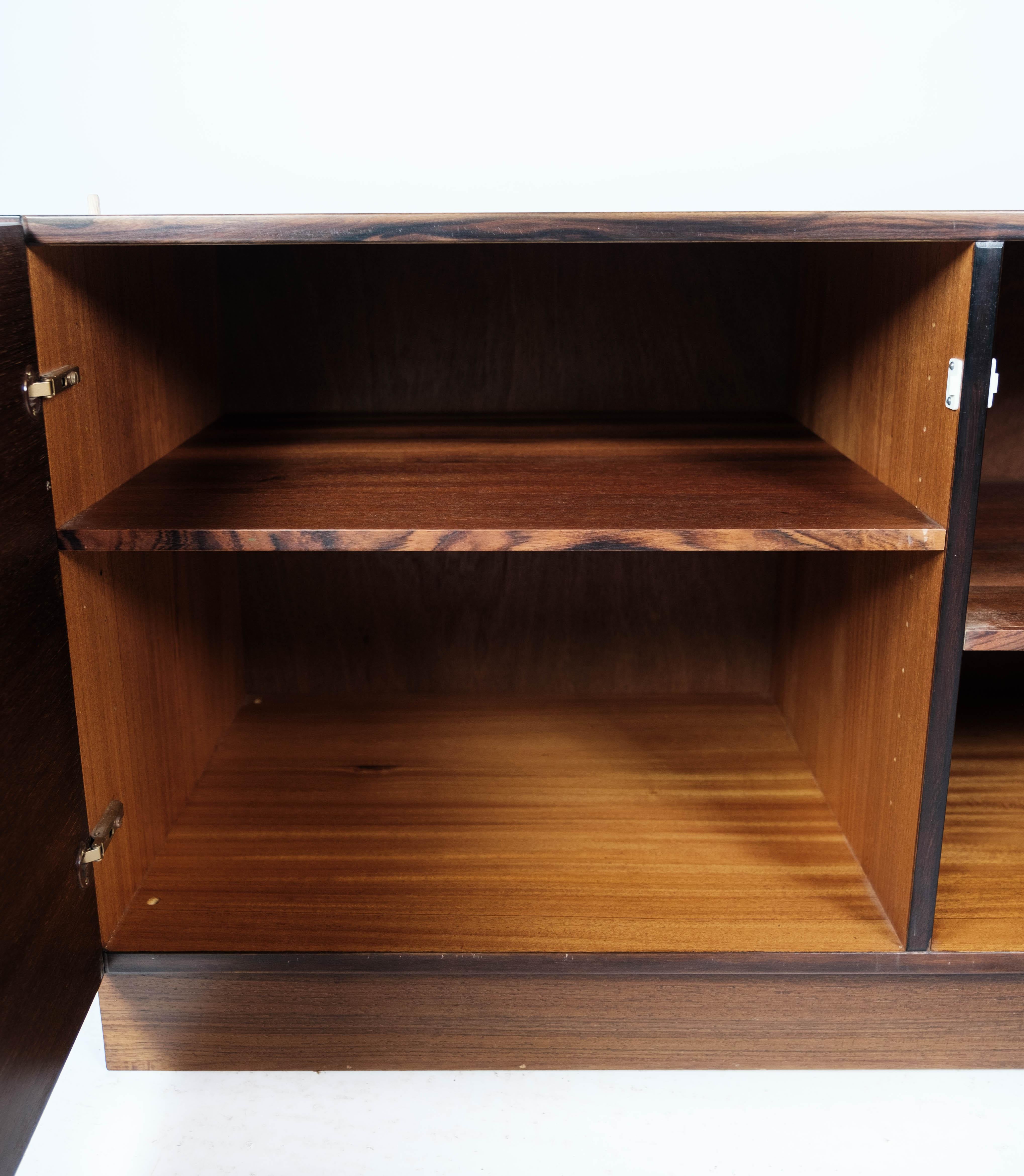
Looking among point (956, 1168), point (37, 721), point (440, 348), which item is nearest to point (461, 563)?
point (440, 348)

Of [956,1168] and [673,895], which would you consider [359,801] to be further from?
[956,1168]

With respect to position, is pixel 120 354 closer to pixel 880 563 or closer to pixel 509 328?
pixel 509 328

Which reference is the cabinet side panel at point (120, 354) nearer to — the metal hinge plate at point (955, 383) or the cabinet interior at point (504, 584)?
the cabinet interior at point (504, 584)

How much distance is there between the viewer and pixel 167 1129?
3.20ft

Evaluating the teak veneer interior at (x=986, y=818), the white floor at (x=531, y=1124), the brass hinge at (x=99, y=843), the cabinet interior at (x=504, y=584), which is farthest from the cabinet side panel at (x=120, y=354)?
the teak veneer interior at (x=986, y=818)

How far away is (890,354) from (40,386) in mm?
737

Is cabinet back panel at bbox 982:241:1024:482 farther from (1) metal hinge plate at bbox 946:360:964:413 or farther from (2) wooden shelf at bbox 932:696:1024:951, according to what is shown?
(1) metal hinge plate at bbox 946:360:964:413

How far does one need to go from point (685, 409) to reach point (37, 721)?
35.3 inches

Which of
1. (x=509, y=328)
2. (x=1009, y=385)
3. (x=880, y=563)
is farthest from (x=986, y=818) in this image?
(x=509, y=328)

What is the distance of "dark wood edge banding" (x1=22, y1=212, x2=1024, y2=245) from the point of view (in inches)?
32.6

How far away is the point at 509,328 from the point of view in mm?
1392

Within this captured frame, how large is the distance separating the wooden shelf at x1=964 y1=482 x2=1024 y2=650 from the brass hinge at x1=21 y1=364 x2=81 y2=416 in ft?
2.49

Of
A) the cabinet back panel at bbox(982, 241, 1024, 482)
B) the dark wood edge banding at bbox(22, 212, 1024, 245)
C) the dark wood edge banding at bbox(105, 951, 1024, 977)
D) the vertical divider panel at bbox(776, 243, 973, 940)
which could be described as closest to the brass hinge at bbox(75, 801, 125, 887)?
the dark wood edge banding at bbox(105, 951, 1024, 977)

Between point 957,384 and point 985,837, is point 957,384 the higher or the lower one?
the higher one
